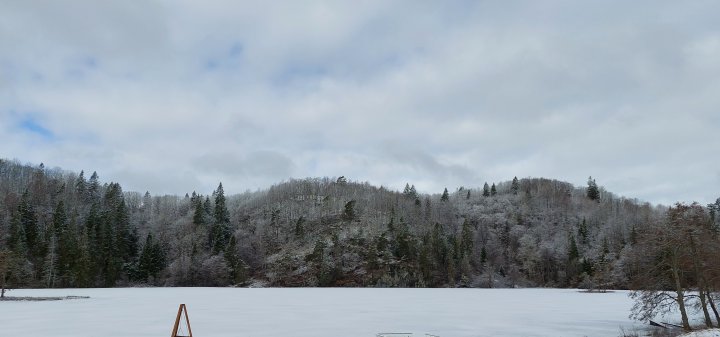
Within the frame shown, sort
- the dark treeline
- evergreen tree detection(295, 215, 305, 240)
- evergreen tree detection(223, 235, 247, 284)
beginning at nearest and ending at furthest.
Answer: the dark treeline → evergreen tree detection(223, 235, 247, 284) → evergreen tree detection(295, 215, 305, 240)

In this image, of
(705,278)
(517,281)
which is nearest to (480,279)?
(517,281)

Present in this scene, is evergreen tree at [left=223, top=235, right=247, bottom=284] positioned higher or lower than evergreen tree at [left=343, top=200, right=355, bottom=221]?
lower

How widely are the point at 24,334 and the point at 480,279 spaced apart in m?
134

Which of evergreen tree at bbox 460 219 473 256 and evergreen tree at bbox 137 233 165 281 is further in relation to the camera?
evergreen tree at bbox 460 219 473 256

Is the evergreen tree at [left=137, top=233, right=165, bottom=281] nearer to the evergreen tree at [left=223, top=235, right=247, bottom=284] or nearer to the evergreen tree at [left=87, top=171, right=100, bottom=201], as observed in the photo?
the evergreen tree at [left=223, top=235, right=247, bottom=284]

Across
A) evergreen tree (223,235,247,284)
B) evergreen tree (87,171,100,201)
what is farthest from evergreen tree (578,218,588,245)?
evergreen tree (87,171,100,201)

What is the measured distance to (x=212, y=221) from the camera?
171250mm

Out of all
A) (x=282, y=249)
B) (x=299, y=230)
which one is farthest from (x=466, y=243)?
(x=282, y=249)

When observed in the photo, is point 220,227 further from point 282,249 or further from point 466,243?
point 466,243

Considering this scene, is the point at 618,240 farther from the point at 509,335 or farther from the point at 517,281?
the point at 509,335

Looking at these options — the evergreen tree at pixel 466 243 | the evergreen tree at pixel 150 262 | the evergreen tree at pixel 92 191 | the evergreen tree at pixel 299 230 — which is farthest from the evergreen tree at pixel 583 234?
the evergreen tree at pixel 92 191

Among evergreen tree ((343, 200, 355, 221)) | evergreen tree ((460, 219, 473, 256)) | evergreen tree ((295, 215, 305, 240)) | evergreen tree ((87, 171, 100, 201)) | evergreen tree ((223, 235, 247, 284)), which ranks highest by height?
evergreen tree ((87, 171, 100, 201))

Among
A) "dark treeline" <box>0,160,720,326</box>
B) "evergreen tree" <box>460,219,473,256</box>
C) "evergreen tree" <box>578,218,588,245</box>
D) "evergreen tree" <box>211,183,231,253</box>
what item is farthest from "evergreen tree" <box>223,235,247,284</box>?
"evergreen tree" <box>578,218,588,245</box>

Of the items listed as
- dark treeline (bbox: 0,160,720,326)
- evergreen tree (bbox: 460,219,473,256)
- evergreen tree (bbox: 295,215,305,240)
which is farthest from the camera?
evergreen tree (bbox: 295,215,305,240)
